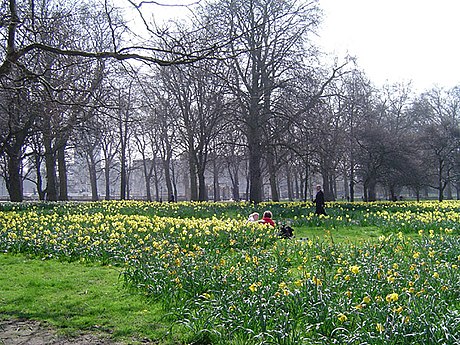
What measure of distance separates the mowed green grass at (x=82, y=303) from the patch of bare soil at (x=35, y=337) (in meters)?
0.12

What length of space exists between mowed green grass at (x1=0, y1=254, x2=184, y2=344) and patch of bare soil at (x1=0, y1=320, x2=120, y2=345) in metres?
0.12

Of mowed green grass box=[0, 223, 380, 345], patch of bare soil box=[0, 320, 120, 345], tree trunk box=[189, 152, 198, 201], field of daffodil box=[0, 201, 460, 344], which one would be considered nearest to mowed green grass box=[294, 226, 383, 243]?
field of daffodil box=[0, 201, 460, 344]

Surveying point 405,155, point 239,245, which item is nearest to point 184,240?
point 239,245

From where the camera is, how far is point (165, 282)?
5691mm

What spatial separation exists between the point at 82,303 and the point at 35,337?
114 centimetres

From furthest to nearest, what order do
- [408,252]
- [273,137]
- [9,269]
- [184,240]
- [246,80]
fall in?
1. [246,80]
2. [273,137]
3. [184,240]
4. [9,269]
5. [408,252]

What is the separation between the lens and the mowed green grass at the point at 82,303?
4664mm

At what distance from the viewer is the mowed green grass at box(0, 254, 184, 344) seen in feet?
15.3

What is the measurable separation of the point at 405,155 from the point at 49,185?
64.6 ft

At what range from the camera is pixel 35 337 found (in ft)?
14.8

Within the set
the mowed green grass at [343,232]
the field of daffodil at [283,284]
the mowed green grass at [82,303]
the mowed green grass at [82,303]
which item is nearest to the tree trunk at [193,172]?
the mowed green grass at [343,232]

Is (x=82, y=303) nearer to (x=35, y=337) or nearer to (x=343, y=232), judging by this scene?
(x=35, y=337)

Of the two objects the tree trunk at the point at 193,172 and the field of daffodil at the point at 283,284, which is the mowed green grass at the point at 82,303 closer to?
the field of daffodil at the point at 283,284

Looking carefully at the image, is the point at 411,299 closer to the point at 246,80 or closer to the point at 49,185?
the point at 246,80
